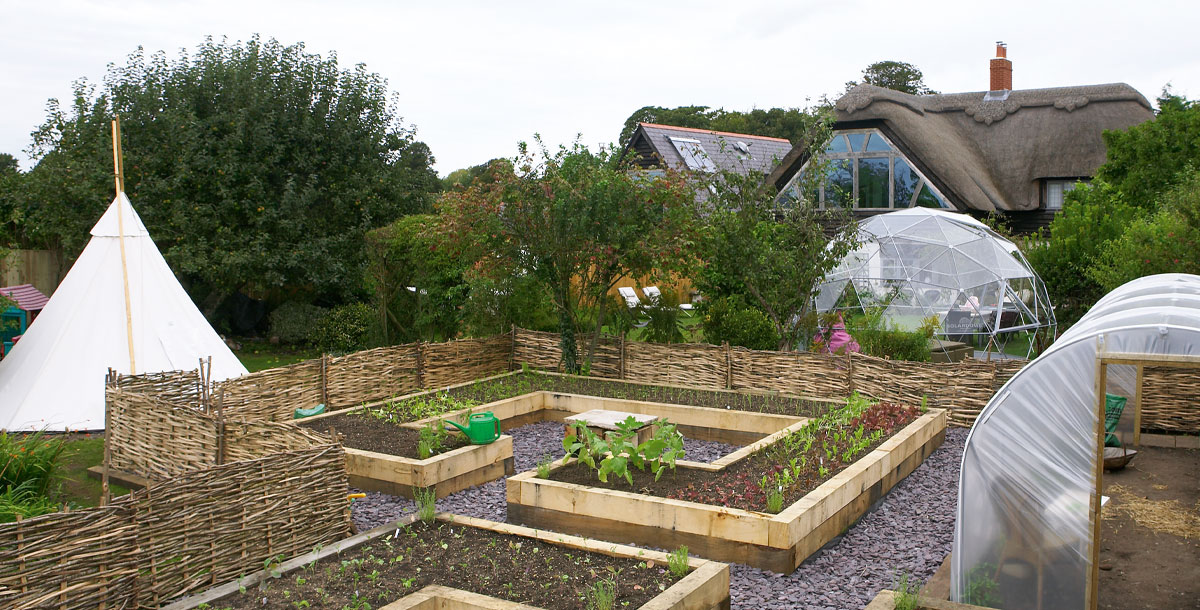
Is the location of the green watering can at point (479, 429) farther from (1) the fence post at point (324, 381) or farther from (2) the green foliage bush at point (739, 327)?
(2) the green foliage bush at point (739, 327)

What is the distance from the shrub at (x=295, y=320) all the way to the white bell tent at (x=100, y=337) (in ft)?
15.9

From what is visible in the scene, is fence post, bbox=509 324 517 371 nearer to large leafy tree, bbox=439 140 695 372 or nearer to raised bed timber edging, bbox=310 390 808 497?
large leafy tree, bbox=439 140 695 372

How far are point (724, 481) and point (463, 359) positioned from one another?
672cm

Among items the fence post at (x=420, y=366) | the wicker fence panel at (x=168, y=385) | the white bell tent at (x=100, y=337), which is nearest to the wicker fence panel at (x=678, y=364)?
the fence post at (x=420, y=366)

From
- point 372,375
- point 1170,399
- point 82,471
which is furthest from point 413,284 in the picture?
point 1170,399

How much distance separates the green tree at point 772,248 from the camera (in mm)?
13324

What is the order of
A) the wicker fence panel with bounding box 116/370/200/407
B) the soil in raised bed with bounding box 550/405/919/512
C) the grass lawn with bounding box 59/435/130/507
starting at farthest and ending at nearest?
the wicker fence panel with bounding box 116/370/200/407 < the grass lawn with bounding box 59/435/130/507 < the soil in raised bed with bounding box 550/405/919/512

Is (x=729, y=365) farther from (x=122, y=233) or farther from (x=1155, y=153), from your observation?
(x=1155, y=153)

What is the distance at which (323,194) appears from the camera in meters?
18.5

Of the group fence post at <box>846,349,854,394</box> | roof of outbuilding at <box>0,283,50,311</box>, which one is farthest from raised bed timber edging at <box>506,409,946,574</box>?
roof of outbuilding at <box>0,283,50,311</box>

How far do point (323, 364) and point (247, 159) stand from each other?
27.0ft

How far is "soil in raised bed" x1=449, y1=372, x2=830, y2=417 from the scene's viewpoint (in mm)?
11484

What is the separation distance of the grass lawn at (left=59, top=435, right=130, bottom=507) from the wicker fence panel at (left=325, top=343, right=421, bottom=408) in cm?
284

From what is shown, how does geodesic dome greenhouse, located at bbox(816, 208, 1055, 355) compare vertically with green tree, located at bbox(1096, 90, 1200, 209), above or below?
below
